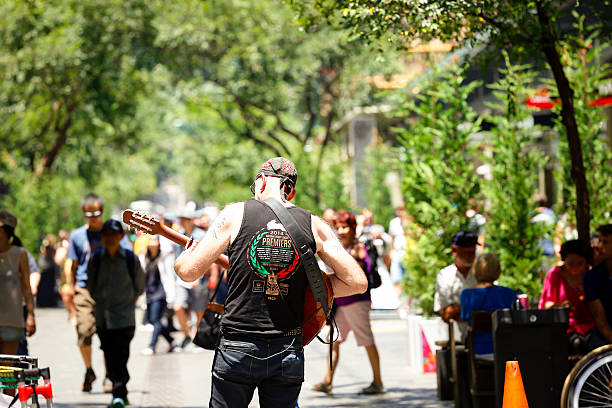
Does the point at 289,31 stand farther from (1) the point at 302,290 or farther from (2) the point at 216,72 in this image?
(1) the point at 302,290

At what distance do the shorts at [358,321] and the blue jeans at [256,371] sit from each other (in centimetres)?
581

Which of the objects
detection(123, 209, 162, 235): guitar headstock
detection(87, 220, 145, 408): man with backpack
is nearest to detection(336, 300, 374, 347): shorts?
detection(87, 220, 145, 408): man with backpack

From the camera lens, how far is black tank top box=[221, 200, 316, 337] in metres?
5.21

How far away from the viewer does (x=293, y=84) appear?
95.6ft

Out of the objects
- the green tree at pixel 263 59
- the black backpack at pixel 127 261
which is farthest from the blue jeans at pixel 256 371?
the green tree at pixel 263 59

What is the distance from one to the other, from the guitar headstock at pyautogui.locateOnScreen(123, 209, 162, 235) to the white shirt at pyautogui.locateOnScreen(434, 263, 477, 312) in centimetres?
439

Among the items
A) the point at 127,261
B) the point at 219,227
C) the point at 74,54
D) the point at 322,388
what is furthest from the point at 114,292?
the point at 74,54

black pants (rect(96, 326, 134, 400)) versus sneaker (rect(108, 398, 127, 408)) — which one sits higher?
black pants (rect(96, 326, 134, 400))

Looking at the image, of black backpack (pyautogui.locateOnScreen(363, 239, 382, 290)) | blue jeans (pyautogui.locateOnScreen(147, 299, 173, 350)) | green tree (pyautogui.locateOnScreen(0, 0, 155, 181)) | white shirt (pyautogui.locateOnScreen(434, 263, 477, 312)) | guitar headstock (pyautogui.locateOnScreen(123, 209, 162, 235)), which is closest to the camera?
guitar headstock (pyautogui.locateOnScreen(123, 209, 162, 235))

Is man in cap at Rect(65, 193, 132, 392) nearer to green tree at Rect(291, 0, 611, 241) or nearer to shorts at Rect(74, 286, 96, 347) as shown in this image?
shorts at Rect(74, 286, 96, 347)

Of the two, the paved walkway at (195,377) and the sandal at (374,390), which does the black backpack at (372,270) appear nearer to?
the sandal at (374,390)

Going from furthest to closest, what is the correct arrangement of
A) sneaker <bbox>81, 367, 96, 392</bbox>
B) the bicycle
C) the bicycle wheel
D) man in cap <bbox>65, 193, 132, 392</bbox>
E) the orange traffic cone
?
1. sneaker <bbox>81, 367, 96, 392</bbox>
2. man in cap <bbox>65, 193, 132, 392</bbox>
3. the bicycle wheel
4. the orange traffic cone
5. the bicycle

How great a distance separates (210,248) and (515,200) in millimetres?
8144

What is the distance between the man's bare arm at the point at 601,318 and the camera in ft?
26.9
